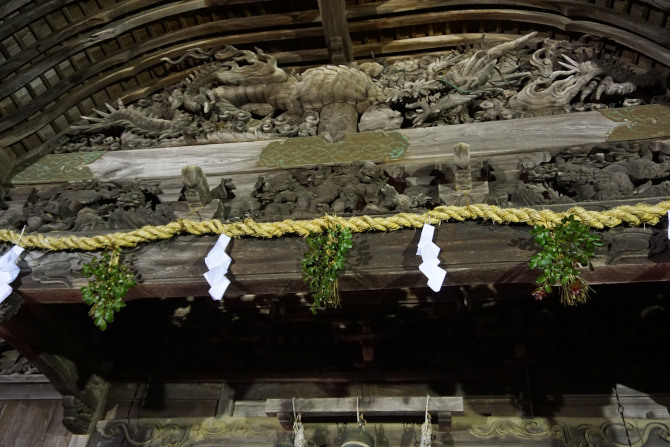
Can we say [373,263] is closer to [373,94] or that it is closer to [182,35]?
[373,94]

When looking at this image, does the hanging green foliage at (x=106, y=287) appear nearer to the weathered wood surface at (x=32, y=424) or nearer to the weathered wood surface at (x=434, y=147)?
the weathered wood surface at (x=434, y=147)

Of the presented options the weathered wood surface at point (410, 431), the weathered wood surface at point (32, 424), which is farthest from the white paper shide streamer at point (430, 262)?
the weathered wood surface at point (32, 424)

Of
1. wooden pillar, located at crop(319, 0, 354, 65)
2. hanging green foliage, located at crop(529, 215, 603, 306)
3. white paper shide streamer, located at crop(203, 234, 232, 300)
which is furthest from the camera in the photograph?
wooden pillar, located at crop(319, 0, 354, 65)

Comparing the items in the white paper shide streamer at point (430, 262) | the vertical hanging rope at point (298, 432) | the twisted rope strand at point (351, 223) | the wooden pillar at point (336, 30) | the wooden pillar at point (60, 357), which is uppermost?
the wooden pillar at point (336, 30)

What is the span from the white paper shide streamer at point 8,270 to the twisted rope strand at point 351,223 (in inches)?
3.5

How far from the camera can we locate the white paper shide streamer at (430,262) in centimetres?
263

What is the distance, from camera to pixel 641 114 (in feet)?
12.9

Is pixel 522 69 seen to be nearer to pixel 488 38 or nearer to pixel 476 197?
pixel 488 38

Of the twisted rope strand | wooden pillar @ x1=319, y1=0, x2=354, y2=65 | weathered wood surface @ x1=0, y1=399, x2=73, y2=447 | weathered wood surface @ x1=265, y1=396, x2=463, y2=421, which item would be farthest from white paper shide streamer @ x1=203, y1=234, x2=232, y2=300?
wooden pillar @ x1=319, y1=0, x2=354, y2=65

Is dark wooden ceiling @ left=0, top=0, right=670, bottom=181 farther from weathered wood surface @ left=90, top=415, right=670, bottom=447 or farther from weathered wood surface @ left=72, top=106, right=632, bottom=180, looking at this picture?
weathered wood surface @ left=90, top=415, right=670, bottom=447

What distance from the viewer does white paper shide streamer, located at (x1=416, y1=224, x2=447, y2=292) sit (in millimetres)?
2629

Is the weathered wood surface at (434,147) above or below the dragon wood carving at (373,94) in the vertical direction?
below

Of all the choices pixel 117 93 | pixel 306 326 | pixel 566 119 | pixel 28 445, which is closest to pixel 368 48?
pixel 566 119

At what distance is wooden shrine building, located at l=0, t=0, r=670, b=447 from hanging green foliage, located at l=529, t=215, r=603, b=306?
0.03 meters
